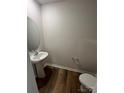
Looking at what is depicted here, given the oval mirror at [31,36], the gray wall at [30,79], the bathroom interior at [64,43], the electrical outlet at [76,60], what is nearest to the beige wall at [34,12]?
the bathroom interior at [64,43]

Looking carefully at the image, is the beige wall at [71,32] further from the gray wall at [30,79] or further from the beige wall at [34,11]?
the gray wall at [30,79]

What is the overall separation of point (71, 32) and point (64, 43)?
307mm

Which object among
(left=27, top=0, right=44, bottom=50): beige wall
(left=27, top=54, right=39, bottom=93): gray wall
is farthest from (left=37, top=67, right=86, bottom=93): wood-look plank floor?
(left=27, top=54, right=39, bottom=93): gray wall

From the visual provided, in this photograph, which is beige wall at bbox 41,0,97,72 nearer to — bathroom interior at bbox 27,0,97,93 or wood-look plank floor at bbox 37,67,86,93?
bathroom interior at bbox 27,0,97,93

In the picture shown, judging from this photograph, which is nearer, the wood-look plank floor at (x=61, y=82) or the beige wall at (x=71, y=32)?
the wood-look plank floor at (x=61, y=82)

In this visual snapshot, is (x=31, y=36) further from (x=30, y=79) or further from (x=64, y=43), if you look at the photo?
(x=64, y=43)

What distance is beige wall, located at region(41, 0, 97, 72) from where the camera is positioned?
83.4 inches

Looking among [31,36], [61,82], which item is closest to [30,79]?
[31,36]

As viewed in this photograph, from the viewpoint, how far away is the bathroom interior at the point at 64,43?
6.59ft
